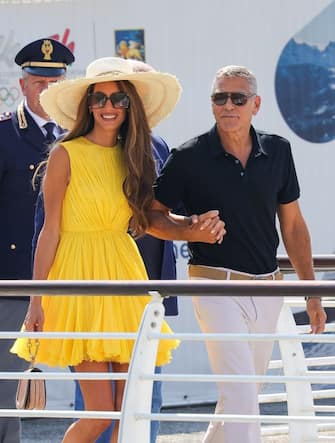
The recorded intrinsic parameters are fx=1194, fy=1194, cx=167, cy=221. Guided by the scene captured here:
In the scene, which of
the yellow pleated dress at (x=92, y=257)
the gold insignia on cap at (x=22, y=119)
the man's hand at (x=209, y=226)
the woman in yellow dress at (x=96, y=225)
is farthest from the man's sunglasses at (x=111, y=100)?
the gold insignia on cap at (x=22, y=119)

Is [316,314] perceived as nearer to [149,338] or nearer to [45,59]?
[149,338]

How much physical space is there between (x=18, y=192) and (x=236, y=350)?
130cm

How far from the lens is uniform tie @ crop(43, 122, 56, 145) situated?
5.43 meters

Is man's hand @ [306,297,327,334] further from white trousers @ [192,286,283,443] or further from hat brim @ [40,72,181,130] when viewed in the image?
hat brim @ [40,72,181,130]

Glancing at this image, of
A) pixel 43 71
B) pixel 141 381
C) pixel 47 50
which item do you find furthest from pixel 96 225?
pixel 47 50

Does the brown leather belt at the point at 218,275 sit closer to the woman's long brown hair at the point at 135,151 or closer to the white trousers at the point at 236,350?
the white trousers at the point at 236,350

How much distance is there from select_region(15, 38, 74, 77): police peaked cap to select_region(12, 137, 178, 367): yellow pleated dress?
0.82 metres

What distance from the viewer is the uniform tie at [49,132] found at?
17.8 ft

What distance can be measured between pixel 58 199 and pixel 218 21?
3.24 meters

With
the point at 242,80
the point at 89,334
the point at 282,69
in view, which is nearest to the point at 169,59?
the point at 282,69

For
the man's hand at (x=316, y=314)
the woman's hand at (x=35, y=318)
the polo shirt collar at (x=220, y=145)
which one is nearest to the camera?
Result: the woman's hand at (x=35, y=318)

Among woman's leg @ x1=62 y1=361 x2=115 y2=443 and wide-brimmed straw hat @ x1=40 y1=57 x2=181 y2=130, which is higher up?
wide-brimmed straw hat @ x1=40 y1=57 x2=181 y2=130

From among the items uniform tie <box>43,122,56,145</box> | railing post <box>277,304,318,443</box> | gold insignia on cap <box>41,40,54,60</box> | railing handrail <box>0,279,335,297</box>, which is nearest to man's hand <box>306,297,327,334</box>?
railing post <box>277,304,318,443</box>

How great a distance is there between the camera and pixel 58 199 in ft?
15.3
